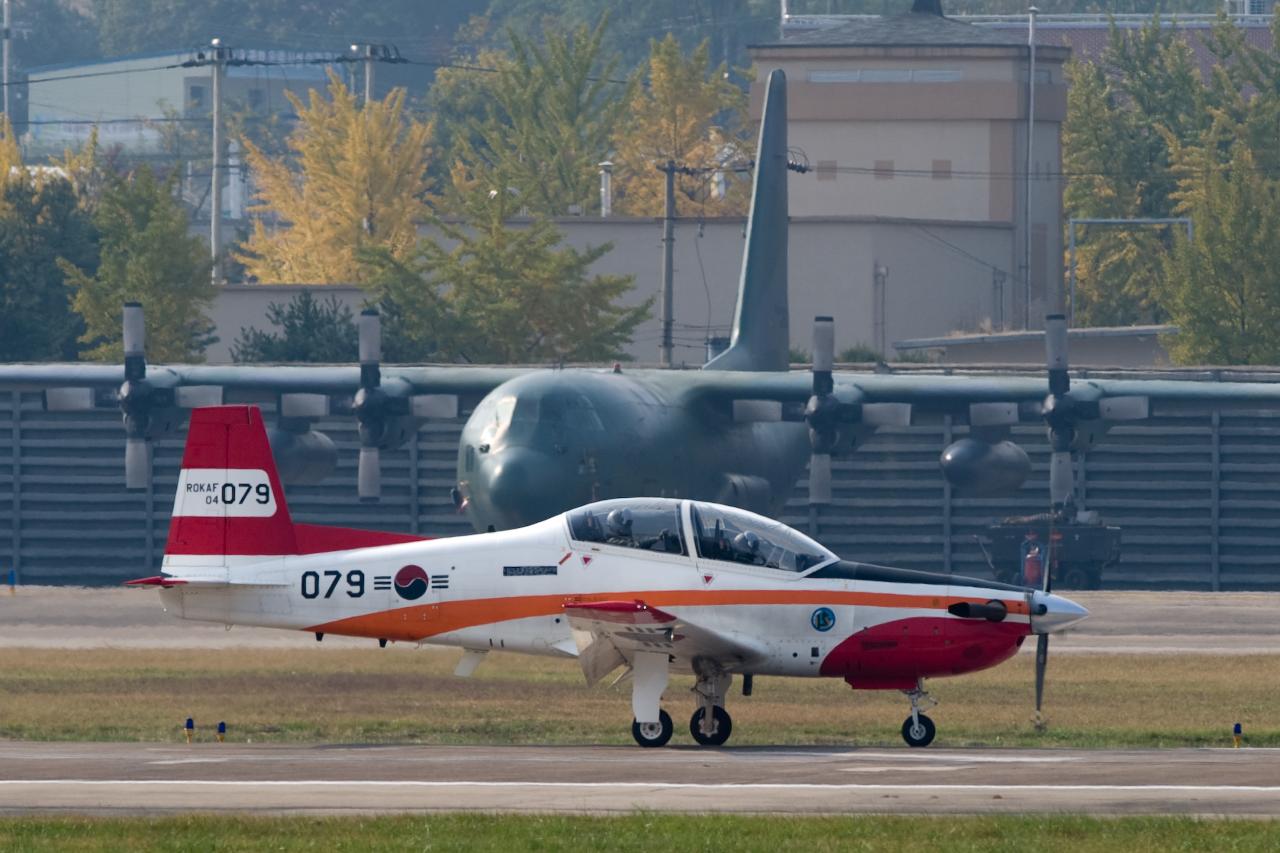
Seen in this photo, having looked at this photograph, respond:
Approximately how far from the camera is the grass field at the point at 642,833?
49.0 feet

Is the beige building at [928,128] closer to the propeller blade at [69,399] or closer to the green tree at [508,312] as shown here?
the green tree at [508,312]

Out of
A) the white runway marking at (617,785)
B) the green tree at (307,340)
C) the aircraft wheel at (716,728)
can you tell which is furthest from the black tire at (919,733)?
the green tree at (307,340)

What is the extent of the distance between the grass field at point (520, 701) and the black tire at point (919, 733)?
163 centimetres

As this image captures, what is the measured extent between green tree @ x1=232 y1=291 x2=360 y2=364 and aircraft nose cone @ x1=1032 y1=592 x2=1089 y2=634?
42.2 metres

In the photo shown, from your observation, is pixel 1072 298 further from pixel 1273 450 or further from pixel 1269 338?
pixel 1273 450

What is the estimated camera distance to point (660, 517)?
2155 centimetres

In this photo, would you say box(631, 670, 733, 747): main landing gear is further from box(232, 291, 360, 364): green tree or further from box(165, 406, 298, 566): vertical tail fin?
box(232, 291, 360, 364): green tree

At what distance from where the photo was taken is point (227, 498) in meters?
22.5

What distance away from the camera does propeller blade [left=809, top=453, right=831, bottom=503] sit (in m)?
43.2

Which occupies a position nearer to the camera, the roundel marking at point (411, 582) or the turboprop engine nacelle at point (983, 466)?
the roundel marking at point (411, 582)

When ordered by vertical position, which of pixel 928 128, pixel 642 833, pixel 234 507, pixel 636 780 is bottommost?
pixel 636 780

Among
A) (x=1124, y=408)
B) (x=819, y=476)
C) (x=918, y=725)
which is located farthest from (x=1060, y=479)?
(x=918, y=725)

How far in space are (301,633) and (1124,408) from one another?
1780 cm

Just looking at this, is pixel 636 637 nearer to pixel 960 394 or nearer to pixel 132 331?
pixel 960 394
